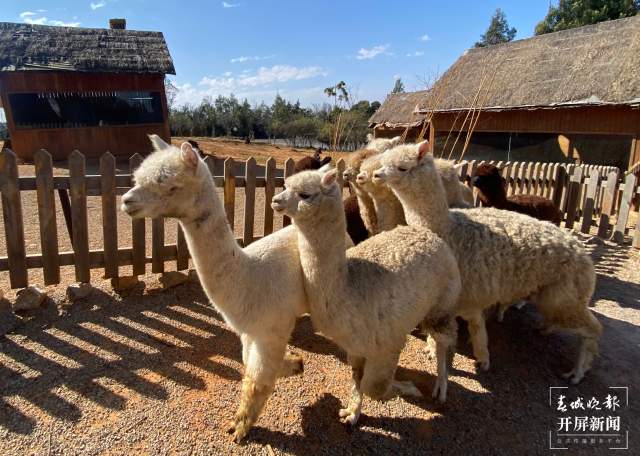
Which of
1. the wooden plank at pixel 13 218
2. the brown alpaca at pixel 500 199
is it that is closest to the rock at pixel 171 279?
the wooden plank at pixel 13 218

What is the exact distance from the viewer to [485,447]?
285 centimetres

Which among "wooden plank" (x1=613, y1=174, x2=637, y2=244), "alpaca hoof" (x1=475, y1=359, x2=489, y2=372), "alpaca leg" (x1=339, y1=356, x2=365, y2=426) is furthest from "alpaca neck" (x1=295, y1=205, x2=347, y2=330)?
"wooden plank" (x1=613, y1=174, x2=637, y2=244)

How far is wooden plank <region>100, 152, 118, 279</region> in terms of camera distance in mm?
4434

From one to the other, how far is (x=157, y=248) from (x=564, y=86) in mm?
14841

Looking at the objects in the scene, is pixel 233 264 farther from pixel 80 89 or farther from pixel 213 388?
pixel 80 89

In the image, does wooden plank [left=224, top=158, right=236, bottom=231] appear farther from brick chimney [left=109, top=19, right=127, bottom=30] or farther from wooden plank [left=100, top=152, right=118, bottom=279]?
brick chimney [left=109, top=19, right=127, bottom=30]

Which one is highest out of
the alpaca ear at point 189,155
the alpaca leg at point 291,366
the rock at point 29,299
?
the alpaca ear at point 189,155

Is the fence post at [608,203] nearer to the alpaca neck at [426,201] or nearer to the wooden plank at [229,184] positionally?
the alpaca neck at [426,201]

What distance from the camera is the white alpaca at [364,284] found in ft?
8.31

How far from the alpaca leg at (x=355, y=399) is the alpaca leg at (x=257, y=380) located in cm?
64

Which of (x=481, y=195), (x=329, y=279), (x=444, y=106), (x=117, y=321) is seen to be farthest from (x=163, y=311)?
(x=444, y=106)

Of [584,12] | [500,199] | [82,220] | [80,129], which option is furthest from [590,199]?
[584,12]

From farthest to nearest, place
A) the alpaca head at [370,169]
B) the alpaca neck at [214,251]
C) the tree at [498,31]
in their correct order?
1. the tree at [498,31]
2. the alpaca head at [370,169]
3. the alpaca neck at [214,251]

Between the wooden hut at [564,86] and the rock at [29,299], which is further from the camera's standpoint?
the wooden hut at [564,86]
